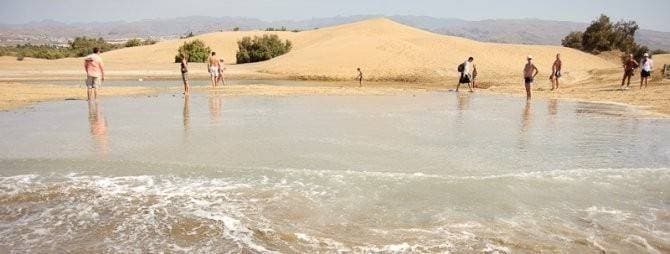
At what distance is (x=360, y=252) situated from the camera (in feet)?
18.1

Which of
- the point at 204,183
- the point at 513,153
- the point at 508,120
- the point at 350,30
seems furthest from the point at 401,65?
the point at 204,183

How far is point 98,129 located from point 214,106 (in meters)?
5.35

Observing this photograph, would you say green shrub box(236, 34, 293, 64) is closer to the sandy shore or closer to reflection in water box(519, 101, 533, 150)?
the sandy shore

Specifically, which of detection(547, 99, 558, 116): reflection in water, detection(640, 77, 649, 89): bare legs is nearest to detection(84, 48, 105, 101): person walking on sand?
detection(547, 99, 558, 116): reflection in water

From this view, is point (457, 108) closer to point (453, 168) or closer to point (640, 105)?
point (640, 105)

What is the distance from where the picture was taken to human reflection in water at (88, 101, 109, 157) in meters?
10.2

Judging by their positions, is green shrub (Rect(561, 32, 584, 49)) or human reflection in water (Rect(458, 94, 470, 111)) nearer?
human reflection in water (Rect(458, 94, 470, 111))

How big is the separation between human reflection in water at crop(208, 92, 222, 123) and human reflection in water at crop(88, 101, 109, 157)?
2.64 meters

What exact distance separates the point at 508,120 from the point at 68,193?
1093 cm

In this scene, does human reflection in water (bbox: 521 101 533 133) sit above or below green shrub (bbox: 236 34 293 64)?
below

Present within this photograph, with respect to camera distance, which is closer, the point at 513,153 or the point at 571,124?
the point at 513,153

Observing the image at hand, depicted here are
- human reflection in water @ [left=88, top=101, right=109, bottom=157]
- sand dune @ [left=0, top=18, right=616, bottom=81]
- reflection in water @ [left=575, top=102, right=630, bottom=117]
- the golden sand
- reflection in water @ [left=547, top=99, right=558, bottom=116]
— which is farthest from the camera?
sand dune @ [left=0, top=18, right=616, bottom=81]

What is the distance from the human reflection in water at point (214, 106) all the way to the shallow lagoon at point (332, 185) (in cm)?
65

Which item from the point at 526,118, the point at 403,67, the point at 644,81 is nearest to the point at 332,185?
the point at 526,118
